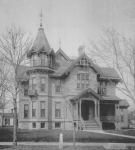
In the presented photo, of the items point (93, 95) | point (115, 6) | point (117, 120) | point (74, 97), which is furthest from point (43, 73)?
point (115, 6)

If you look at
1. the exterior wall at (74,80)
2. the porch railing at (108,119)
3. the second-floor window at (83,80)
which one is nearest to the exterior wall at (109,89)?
the exterior wall at (74,80)

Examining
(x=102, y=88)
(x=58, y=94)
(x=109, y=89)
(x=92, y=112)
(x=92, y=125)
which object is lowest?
(x=92, y=125)

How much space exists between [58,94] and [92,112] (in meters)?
5.00

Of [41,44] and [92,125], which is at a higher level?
[41,44]

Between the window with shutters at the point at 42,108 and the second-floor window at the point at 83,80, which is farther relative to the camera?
the second-floor window at the point at 83,80

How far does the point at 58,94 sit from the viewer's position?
31.1 m

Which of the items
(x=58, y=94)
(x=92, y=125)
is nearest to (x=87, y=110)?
(x=92, y=125)

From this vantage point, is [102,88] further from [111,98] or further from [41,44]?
[41,44]

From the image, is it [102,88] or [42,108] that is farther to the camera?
[102,88]

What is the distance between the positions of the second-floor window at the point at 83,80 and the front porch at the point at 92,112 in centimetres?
173

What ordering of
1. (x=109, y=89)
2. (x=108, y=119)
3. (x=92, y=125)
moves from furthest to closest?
(x=109, y=89), (x=108, y=119), (x=92, y=125)

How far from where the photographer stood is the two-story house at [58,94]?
29734 millimetres

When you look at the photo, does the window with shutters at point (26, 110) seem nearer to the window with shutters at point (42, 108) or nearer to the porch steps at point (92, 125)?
the window with shutters at point (42, 108)

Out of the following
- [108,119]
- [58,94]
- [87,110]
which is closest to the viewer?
[58,94]
